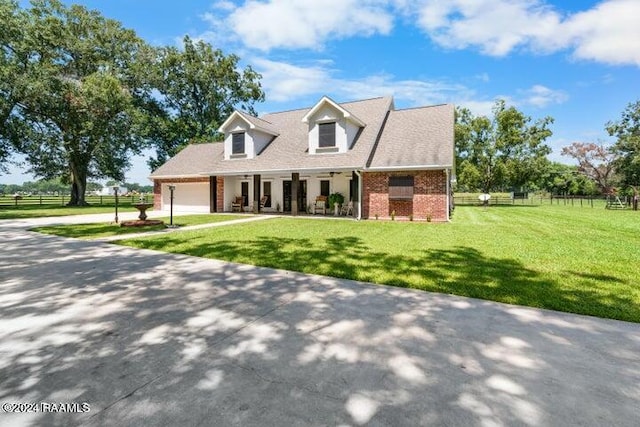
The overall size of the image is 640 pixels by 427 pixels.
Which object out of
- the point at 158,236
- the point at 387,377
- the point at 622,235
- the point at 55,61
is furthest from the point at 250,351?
the point at 55,61

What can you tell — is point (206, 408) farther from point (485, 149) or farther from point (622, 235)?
point (485, 149)

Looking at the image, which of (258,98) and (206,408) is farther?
(258,98)

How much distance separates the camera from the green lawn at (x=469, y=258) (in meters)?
4.66

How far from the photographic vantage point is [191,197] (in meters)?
23.7

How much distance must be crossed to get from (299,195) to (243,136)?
5.30 metres

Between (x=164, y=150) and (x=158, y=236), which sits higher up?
(x=164, y=150)

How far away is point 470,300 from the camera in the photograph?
4.45 m

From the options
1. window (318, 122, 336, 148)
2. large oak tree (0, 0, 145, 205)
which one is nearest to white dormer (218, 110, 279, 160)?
window (318, 122, 336, 148)

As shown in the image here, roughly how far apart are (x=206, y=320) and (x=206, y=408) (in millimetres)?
1648

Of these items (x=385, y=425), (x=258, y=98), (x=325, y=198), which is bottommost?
(x=385, y=425)

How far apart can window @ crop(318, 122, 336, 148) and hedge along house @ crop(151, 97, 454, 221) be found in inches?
2.3

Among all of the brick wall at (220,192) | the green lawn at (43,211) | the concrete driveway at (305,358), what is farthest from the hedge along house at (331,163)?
the concrete driveway at (305,358)

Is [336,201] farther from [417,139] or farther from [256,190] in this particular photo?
[417,139]

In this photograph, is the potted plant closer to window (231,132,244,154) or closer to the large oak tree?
window (231,132,244,154)
